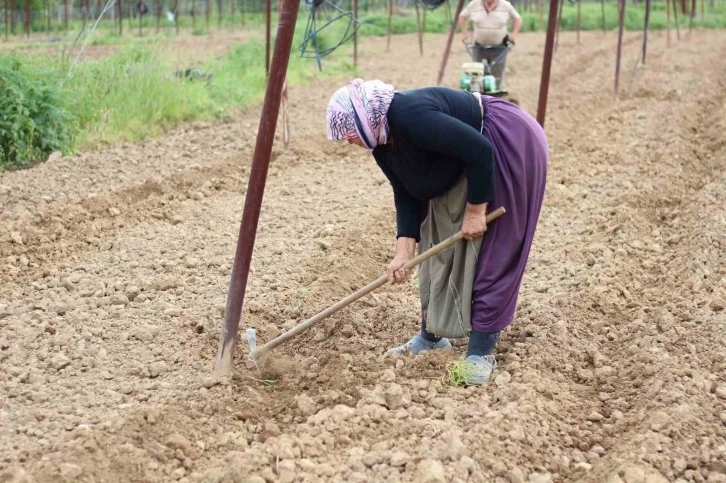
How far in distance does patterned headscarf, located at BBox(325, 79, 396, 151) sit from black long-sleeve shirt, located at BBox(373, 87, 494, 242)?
52mm

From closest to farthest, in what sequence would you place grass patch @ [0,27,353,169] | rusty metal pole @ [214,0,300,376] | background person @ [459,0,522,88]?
rusty metal pole @ [214,0,300,376], grass patch @ [0,27,353,169], background person @ [459,0,522,88]

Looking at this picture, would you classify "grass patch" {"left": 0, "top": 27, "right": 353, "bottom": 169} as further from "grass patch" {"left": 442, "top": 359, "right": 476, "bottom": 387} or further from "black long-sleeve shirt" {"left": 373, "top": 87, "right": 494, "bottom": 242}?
"grass patch" {"left": 442, "top": 359, "right": 476, "bottom": 387}

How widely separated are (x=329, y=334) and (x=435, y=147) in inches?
51.6

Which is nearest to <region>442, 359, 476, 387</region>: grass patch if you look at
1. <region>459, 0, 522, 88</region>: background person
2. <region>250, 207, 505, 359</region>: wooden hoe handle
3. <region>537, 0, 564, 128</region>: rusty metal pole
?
<region>250, 207, 505, 359</region>: wooden hoe handle

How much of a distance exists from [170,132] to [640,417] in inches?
244

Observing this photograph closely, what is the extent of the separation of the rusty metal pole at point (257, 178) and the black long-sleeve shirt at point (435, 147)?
0.41m

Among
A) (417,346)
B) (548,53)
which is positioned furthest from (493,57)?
(417,346)

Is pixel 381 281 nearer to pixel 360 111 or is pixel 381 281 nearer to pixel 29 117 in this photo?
pixel 360 111

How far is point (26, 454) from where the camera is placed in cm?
297

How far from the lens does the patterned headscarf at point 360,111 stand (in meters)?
3.12

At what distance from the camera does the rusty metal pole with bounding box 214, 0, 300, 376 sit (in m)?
3.23

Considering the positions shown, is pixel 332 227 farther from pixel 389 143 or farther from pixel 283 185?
pixel 389 143

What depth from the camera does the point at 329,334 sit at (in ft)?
13.6

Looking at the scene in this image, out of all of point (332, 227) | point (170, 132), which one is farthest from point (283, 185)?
point (170, 132)
